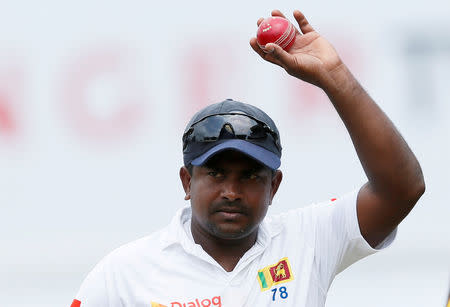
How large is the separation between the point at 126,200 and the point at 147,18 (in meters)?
0.84

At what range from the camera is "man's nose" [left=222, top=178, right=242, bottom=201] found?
2.59 metres

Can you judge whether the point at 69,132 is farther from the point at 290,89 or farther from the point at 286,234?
the point at 286,234

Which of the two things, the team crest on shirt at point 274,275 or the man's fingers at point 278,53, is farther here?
the team crest on shirt at point 274,275

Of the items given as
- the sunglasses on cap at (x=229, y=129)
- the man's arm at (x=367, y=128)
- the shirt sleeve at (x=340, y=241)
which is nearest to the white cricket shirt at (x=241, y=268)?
the shirt sleeve at (x=340, y=241)

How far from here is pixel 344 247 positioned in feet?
8.93

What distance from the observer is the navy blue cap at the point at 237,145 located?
8.59 feet

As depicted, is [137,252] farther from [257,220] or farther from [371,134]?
[371,134]

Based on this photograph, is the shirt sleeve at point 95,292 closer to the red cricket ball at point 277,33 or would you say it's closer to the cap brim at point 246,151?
the cap brim at point 246,151

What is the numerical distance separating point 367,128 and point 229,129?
0.35 metres

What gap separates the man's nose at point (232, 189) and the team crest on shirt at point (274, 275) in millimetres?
215

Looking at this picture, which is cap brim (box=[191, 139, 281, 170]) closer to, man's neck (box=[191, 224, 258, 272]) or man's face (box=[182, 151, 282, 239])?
man's face (box=[182, 151, 282, 239])

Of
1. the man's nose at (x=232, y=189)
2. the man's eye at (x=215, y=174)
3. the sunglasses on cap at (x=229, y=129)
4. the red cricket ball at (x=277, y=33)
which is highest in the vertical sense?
the red cricket ball at (x=277, y=33)

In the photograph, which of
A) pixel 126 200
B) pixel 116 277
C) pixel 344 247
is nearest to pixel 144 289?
pixel 116 277

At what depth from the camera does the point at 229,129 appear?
267 cm
